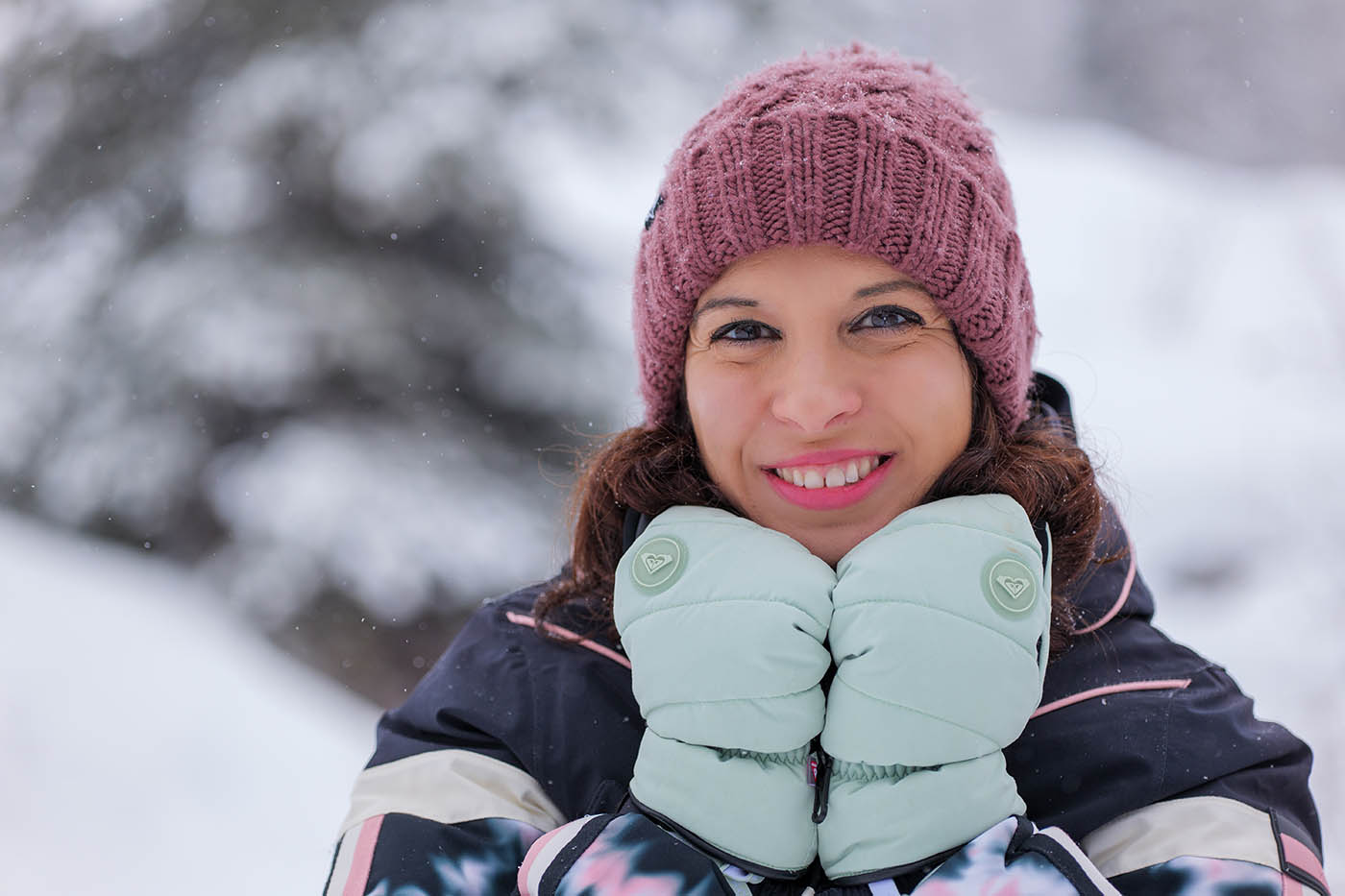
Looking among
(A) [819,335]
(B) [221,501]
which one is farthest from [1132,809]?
(B) [221,501]

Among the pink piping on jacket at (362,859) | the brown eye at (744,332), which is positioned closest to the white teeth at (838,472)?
the brown eye at (744,332)

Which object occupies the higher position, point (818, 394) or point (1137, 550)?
point (818, 394)

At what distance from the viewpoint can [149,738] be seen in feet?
11.4

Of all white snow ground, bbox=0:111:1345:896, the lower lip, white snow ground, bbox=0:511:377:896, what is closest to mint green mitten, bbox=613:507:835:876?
the lower lip

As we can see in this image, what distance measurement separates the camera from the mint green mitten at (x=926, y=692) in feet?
4.60

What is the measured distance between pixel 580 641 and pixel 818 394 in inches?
25.4

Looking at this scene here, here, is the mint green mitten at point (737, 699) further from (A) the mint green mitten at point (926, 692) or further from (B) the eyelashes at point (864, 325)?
(B) the eyelashes at point (864, 325)

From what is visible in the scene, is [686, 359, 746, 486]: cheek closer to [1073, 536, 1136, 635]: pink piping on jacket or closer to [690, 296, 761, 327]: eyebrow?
[690, 296, 761, 327]: eyebrow

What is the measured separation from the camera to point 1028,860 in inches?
53.2

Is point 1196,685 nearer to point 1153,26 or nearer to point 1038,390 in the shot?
point 1038,390

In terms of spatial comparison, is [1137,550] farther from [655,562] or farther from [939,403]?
[655,562]

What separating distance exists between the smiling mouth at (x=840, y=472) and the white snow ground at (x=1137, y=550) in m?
0.69

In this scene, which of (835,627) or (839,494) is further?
(839,494)

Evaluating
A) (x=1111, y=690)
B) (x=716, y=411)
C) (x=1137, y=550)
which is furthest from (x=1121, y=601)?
(x=1137, y=550)
